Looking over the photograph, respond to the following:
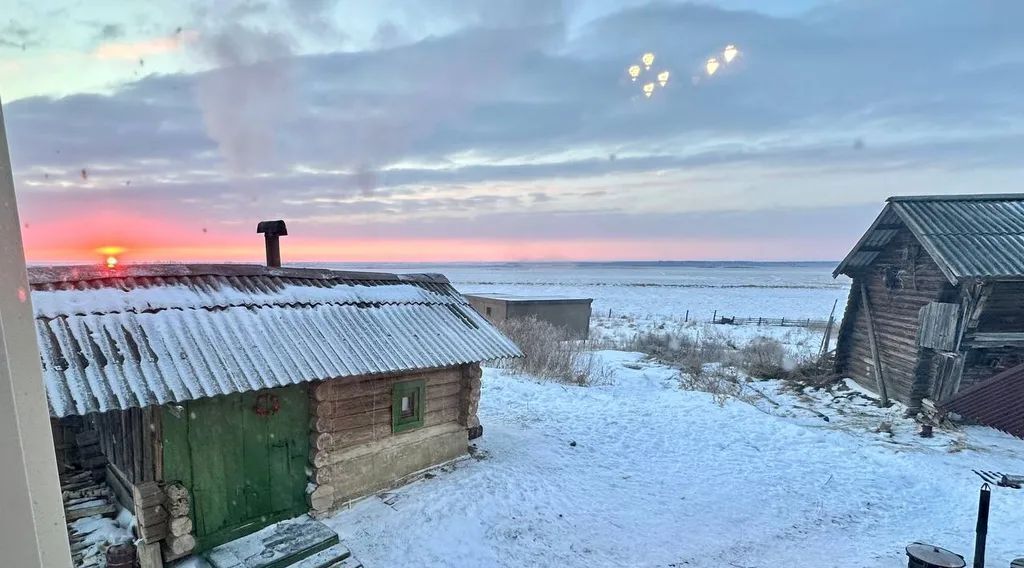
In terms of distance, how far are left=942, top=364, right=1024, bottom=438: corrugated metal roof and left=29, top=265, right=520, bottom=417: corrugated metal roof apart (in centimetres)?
690

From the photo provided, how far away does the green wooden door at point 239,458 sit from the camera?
6.80 m

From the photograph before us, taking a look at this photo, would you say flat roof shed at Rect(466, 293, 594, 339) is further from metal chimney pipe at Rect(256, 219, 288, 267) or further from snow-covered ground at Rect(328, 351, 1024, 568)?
metal chimney pipe at Rect(256, 219, 288, 267)

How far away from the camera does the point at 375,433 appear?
29.1 feet

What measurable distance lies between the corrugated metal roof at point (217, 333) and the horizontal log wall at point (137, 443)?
71 cm

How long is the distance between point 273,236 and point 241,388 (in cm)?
393

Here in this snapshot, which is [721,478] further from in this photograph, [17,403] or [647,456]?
[17,403]

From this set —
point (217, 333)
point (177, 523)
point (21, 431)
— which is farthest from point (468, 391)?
point (21, 431)

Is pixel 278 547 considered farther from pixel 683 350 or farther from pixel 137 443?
pixel 683 350

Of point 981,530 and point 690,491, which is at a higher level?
point 981,530

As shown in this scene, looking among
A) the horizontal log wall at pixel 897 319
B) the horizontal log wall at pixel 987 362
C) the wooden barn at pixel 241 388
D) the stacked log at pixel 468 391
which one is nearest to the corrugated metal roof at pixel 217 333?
the wooden barn at pixel 241 388

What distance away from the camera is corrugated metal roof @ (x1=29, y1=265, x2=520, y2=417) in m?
6.18

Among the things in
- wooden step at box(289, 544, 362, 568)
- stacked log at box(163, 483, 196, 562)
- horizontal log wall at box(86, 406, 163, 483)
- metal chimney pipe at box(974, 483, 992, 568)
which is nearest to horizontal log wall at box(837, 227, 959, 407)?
metal chimney pipe at box(974, 483, 992, 568)

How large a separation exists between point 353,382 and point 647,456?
6.70 metres

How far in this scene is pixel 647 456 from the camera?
11.4 meters
